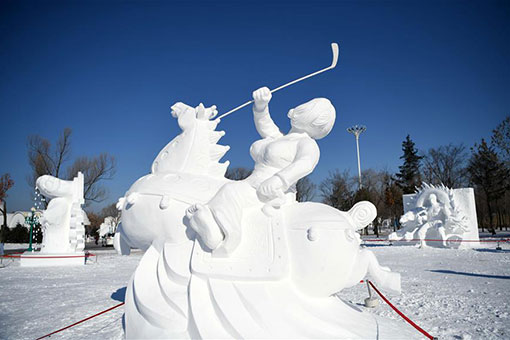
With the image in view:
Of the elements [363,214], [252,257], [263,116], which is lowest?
→ [252,257]

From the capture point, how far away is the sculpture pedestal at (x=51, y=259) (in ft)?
33.3

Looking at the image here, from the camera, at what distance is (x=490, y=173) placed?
2483 cm

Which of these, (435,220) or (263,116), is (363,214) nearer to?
(263,116)

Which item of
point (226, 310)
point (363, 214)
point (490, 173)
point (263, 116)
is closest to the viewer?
point (226, 310)

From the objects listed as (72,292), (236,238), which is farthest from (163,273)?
(72,292)

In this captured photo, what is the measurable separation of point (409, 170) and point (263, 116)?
103ft

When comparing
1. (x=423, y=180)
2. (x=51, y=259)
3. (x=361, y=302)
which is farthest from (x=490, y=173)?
(x=51, y=259)

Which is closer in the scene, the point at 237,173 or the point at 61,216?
the point at 61,216

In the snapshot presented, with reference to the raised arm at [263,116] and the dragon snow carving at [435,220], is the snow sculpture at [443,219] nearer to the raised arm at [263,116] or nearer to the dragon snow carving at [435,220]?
the dragon snow carving at [435,220]

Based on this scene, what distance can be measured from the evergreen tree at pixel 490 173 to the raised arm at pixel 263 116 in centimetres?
2789

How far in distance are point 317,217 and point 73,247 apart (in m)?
11.3

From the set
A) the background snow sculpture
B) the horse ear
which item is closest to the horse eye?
the horse ear

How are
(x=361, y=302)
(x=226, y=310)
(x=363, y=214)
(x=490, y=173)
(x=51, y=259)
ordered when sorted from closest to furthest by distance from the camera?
(x=226, y=310)
(x=363, y=214)
(x=361, y=302)
(x=51, y=259)
(x=490, y=173)

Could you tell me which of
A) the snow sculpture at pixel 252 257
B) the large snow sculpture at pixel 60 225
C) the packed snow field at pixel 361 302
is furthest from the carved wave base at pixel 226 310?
the large snow sculpture at pixel 60 225
